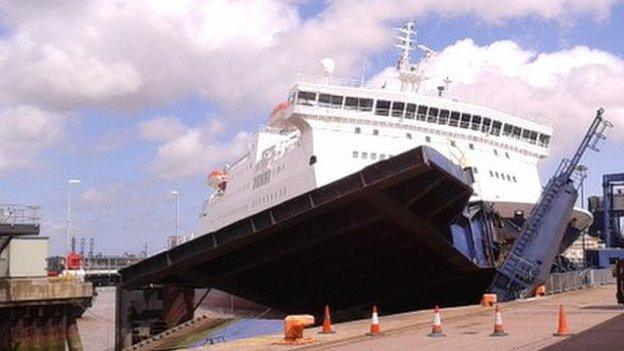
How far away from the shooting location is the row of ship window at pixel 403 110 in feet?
103

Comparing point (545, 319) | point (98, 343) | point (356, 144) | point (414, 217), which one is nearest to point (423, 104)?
point (356, 144)

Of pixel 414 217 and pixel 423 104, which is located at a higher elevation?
pixel 423 104

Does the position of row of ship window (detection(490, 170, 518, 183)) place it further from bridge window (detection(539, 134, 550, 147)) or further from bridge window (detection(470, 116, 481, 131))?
bridge window (detection(539, 134, 550, 147))

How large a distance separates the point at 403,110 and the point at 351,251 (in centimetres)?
730

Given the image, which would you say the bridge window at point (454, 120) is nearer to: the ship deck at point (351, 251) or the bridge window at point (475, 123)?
the bridge window at point (475, 123)

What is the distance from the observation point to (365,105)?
31.7 m

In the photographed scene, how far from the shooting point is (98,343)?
43.1 m

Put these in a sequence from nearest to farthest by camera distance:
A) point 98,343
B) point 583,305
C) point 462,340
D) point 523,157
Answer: point 462,340 < point 583,305 < point 523,157 < point 98,343

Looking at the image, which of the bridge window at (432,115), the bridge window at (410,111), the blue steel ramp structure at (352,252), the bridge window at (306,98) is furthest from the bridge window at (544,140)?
the bridge window at (306,98)

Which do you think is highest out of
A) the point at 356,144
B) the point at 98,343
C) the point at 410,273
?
the point at 356,144

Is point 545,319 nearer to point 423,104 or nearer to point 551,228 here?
point 551,228

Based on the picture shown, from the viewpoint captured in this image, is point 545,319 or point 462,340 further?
point 545,319

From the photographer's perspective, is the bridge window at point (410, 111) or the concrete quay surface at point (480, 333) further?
the bridge window at point (410, 111)

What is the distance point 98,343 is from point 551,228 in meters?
24.8
